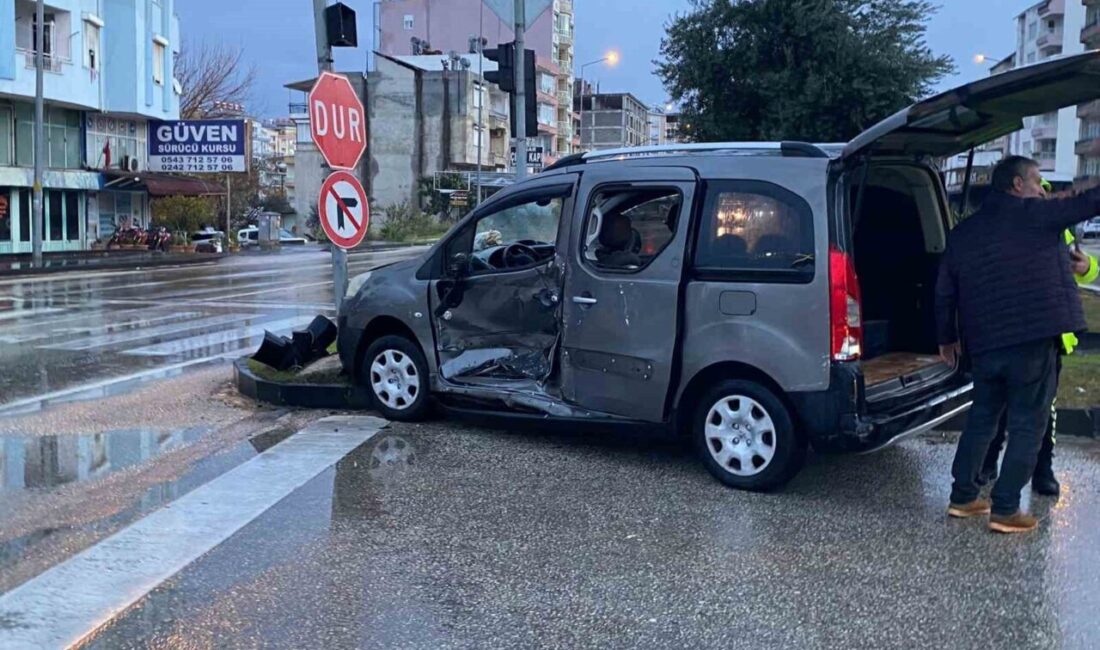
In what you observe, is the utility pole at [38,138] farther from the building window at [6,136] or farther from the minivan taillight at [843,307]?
the minivan taillight at [843,307]

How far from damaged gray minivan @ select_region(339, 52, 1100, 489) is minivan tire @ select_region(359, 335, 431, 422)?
17mm

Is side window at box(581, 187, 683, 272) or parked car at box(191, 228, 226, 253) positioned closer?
side window at box(581, 187, 683, 272)

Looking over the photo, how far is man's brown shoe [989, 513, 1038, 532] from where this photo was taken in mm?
5328

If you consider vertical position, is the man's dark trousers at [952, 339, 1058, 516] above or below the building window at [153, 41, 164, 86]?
below

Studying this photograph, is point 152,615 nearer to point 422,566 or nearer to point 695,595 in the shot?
point 422,566

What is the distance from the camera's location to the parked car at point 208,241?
1751 inches

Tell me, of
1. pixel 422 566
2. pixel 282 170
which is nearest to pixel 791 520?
pixel 422 566

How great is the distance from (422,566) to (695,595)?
1288 millimetres

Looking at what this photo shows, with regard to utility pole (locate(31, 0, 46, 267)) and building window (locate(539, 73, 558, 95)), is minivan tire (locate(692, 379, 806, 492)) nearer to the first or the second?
utility pole (locate(31, 0, 46, 267))

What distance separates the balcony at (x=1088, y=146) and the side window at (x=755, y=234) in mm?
68691

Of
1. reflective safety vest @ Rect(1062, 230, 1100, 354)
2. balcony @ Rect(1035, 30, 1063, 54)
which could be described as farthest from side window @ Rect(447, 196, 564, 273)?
balcony @ Rect(1035, 30, 1063, 54)

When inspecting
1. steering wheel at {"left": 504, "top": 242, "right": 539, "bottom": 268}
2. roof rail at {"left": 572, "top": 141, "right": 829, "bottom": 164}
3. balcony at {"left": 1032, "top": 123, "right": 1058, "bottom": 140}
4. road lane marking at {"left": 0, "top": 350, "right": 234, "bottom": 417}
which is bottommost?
road lane marking at {"left": 0, "top": 350, "right": 234, "bottom": 417}

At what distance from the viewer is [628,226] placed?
264 inches

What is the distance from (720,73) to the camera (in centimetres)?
2067
